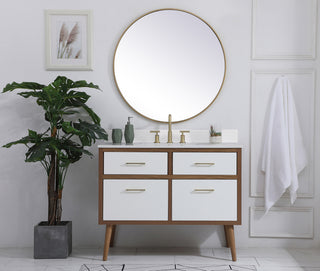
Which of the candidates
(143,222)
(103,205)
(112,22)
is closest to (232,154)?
(143,222)

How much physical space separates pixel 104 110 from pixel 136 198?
832 mm

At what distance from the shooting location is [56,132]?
306 centimetres

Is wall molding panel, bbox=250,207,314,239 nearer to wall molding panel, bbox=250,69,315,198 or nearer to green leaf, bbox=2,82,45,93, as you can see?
wall molding panel, bbox=250,69,315,198

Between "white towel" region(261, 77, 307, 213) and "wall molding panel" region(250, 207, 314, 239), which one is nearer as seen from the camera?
"white towel" region(261, 77, 307, 213)

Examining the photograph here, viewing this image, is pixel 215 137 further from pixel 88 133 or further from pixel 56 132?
pixel 56 132

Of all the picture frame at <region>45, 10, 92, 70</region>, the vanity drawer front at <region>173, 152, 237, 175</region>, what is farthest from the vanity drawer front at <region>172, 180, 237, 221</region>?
the picture frame at <region>45, 10, 92, 70</region>

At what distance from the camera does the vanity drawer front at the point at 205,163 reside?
2.91 meters

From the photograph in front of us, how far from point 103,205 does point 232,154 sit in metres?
0.96

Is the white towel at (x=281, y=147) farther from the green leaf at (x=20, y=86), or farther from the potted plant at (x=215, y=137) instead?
the green leaf at (x=20, y=86)

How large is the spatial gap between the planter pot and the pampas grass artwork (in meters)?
1.34

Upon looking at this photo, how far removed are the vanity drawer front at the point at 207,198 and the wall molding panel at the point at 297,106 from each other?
529 millimetres

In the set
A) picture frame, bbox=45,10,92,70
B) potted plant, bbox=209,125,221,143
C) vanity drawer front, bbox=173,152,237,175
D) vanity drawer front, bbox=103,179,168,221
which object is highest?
picture frame, bbox=45,10,92,70

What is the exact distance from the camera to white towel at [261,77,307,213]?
3254mm

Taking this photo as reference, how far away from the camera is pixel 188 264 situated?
116 inches
